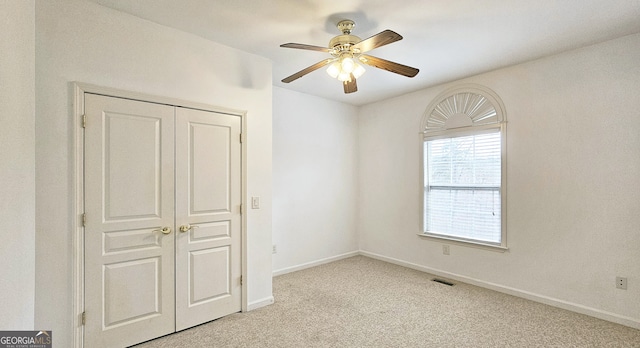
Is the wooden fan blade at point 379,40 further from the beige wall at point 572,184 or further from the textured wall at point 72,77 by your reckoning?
the beige wall at point 572,184

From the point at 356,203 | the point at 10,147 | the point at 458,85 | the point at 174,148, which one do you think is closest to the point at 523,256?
the point at 458,85

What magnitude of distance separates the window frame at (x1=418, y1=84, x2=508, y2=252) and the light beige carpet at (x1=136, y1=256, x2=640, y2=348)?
0.60 m

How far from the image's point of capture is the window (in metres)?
3.62

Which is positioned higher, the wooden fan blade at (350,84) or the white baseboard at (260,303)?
the wooden fan blade at (350,84)

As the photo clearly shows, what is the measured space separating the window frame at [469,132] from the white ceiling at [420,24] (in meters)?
0.51

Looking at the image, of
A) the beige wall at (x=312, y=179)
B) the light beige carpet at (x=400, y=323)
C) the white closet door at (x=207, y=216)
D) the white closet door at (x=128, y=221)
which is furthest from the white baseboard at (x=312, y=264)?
the white closet door at (x=128, y=221)

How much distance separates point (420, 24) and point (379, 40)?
0.71m

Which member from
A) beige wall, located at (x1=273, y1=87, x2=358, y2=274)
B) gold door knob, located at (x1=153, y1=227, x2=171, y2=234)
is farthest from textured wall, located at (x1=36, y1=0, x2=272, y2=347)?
beige wall, located at (x1=273, y1=87, x2=358, y2=274)

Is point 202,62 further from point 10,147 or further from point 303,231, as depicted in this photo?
point 303,231

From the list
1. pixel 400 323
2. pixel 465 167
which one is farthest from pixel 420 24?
pixel 400 323

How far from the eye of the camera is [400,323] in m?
2.75

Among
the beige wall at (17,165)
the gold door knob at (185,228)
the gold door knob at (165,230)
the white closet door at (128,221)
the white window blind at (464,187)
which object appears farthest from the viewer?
the white window blind at (464,187)

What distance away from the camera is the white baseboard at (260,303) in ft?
9.95

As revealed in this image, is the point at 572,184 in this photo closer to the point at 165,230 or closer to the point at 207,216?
the point at 207,216
